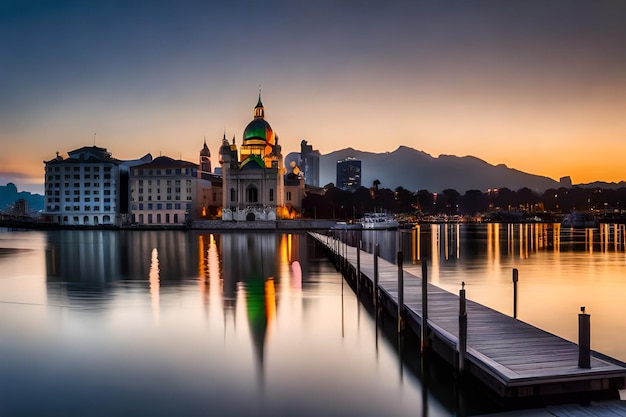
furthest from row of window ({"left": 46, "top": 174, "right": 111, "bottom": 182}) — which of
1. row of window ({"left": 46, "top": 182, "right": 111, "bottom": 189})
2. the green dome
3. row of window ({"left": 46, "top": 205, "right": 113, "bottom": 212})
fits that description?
the green dome

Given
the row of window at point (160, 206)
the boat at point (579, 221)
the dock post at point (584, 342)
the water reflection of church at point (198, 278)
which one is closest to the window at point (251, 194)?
the row of window at point (160, 206)

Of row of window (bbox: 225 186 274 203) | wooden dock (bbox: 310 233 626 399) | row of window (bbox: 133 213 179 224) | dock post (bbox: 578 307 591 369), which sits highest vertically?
row of window (bbox: 225 186 274 203)

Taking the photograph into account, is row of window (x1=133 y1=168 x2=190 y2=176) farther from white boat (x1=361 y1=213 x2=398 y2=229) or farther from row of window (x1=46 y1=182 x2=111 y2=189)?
white boat (x1=361 y1=213 x2=398 y2=229)

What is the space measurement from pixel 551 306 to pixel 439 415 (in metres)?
16.5

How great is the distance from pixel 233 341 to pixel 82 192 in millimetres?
135139

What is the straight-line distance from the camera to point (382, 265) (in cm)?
3350

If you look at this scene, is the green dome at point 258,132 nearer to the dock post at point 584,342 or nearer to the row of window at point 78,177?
the row of window at point 78,177

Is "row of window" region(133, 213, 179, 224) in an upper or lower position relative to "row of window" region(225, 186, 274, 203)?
lower

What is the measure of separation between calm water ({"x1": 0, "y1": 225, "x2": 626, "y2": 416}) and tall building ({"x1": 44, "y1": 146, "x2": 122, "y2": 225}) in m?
107

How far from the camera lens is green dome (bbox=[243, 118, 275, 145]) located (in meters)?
147

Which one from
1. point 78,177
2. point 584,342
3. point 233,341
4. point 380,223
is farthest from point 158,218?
point 584,342

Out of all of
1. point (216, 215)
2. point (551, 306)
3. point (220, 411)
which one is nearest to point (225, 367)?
point (220, 411)

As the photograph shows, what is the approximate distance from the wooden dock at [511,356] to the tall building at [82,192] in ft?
443

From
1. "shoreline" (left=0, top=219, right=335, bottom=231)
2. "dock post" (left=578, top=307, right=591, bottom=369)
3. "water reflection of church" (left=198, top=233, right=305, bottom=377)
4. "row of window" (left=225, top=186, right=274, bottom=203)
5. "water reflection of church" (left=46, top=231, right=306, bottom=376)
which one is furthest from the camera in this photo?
"row of window" (left=225, top=186, right=274, bottom=203)
